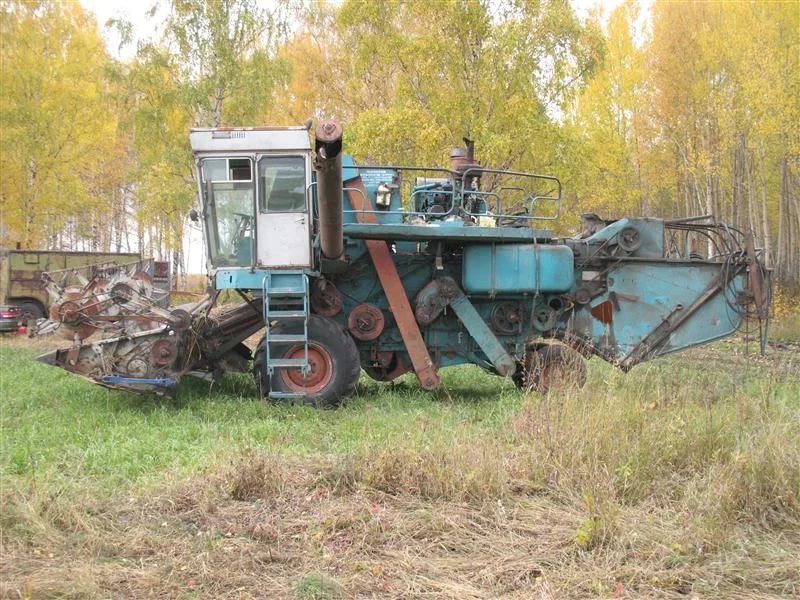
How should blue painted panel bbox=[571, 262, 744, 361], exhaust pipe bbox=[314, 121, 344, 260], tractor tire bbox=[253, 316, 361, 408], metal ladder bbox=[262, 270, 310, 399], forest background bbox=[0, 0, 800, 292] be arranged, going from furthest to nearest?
forest background bbox=[0, 0, 800, 292] < blue painted panel bbox=[571, 262, 744, 361] < tractor tire bbox=[253, 316, 361, 408] < metal ladder bbox=[262, 270, 310, 399] < exhaust pipe bbox=[314, 121, 344, 260]

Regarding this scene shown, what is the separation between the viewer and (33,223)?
2428 centimetres

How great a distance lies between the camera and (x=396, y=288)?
30.8ft

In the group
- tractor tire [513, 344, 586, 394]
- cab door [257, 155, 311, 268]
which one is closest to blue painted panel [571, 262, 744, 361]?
tractor tire [513, 344, 586, 394]

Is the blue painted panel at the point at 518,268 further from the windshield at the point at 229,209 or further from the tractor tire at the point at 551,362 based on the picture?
the windshield at the point at 229,209

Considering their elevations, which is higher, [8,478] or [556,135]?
[556,135]

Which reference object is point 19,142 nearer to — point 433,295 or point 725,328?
point 433,295

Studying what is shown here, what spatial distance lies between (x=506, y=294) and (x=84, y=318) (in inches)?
210

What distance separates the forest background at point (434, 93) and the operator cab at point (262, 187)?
24.9ft

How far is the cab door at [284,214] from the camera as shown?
28.9 ft

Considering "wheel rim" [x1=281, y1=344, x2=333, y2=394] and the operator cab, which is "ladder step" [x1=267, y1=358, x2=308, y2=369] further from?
the operator cab

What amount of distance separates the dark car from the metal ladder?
35.2 ft

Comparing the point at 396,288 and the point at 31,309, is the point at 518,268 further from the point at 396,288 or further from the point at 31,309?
the point at 31,309

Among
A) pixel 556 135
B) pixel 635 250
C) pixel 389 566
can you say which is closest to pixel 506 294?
pixel 635 250

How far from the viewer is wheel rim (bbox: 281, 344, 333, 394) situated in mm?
8969
